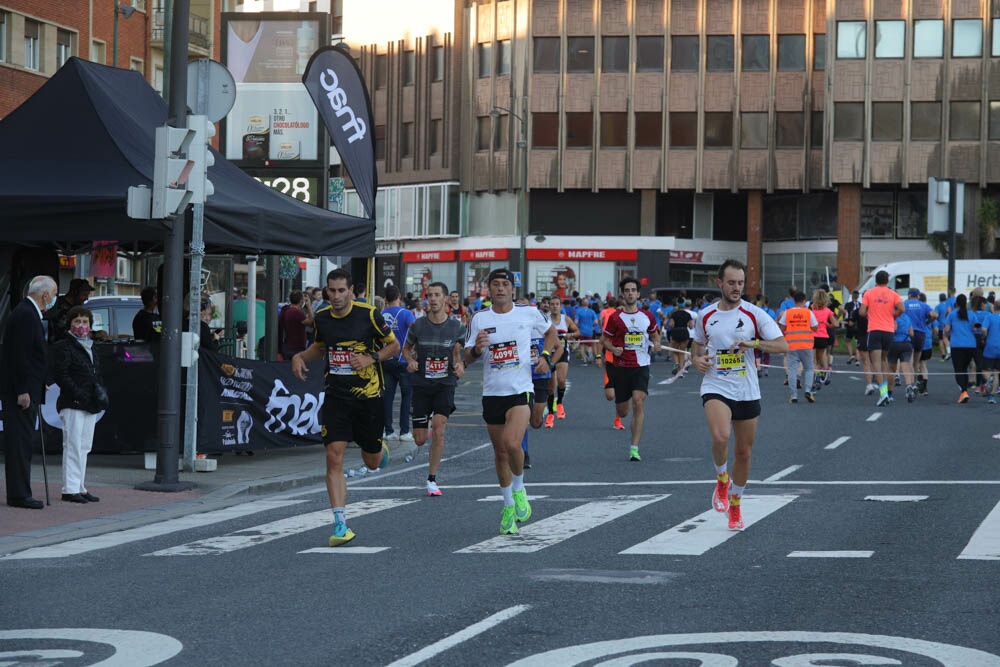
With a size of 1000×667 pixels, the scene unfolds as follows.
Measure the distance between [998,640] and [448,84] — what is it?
6676 centimetres

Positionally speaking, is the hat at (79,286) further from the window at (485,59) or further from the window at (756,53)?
the window at (485,59)

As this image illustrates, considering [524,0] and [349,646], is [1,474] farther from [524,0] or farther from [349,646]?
[524,0]

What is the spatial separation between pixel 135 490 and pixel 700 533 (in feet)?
19.1

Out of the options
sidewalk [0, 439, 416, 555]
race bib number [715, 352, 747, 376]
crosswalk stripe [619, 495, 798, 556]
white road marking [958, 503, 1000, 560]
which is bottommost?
sidewalk [0, 439, 416, 555]

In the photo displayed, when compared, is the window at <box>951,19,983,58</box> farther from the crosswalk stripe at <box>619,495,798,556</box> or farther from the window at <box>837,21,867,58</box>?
the crosswalk stripe at <box>619,495,798,556</box>

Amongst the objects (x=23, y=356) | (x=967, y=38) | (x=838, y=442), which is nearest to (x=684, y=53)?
(x=967, y=38)

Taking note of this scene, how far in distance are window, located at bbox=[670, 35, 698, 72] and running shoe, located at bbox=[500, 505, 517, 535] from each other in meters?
58.4

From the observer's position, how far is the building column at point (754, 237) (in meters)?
67.9

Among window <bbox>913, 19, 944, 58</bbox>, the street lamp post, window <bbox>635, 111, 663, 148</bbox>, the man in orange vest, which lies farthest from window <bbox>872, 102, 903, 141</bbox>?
the man in orange vest

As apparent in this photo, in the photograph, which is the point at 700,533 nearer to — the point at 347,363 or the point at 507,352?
the point at 507,352

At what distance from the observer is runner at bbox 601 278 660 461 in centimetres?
1758

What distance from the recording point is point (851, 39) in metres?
65.6

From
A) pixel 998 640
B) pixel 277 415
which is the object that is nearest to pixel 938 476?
pixel 277 415

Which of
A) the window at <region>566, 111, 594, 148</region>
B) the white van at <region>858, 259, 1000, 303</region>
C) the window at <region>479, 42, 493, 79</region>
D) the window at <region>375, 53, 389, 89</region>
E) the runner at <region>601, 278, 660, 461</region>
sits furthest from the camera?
the window at <region>375, 53, 389, 89</region>
